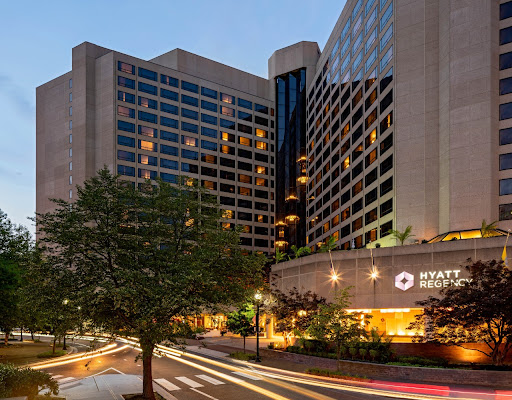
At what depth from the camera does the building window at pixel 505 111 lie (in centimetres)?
5212

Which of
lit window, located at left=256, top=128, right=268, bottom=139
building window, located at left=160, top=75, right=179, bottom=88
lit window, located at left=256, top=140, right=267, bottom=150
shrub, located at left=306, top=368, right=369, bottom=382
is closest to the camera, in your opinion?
shrub, located at left=306, top=368, right=369, bottom=382

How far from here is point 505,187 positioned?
51438 millimetres

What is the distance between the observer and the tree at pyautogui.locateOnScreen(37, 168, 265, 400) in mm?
18938

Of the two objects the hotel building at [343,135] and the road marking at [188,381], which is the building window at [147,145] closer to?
the hotel building at [343,135]

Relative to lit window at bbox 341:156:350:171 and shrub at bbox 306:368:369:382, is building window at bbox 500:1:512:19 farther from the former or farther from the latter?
shrub at bbox 306:368:369:382

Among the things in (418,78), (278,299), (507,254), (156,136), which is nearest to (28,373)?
(278,299)

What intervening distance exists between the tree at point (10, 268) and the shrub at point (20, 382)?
751 inches

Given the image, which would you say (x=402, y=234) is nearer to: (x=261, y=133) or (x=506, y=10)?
(x=506, y=10)

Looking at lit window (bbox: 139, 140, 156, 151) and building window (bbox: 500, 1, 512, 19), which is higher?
building window (bbox: 500, 1, 512, 19)

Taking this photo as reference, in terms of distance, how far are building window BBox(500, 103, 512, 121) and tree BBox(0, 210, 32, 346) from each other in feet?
158

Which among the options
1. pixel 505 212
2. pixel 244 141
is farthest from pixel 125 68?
pixel 505 212

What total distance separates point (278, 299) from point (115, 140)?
68.8m

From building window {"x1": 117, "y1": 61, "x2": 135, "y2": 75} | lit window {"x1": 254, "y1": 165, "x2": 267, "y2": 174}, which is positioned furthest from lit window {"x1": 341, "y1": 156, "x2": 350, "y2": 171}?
building window {"x1": 117, "y1": 61, "x2": 135, "y2": 75}

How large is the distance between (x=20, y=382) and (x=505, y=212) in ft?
159
